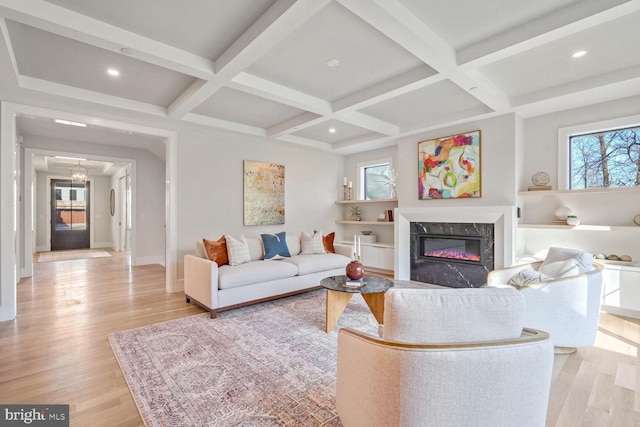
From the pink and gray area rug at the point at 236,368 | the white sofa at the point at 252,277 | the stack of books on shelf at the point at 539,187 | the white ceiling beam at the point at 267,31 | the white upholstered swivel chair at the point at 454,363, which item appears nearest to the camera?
the white upholstered swivel chair at the point at 454,363

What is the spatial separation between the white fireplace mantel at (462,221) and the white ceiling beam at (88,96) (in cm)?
414

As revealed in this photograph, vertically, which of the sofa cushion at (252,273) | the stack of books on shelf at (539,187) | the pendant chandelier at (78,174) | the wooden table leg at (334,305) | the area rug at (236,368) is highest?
the pendant chandelier at (78,174)

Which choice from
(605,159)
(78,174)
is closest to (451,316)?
(605,159)

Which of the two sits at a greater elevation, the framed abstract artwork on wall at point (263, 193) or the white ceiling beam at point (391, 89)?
the white ceiling beam at point (391, 89)

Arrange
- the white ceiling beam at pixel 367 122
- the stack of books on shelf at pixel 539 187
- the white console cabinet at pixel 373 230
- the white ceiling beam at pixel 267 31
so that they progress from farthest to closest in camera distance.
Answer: the white console cabinet at pixel 373 230
the white ceiling beam at pixel 367 122
the stack of books on shelf at pixel 539 187
the white ceiling beam at pixel 267 31

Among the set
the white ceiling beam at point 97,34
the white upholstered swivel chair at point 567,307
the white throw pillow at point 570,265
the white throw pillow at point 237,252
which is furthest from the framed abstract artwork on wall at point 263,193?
the white throw pillow at point 570,265

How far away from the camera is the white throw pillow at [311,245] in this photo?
16.0 ft

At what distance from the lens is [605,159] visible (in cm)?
385

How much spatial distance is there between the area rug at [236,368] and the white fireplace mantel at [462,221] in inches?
78.0

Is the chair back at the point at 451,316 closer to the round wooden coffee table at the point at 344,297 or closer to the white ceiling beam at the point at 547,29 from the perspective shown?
the round wooden coffee table at the point at 344,297

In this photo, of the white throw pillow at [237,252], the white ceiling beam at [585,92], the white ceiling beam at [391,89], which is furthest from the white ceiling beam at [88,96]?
the white ceiling beam at [585,92]

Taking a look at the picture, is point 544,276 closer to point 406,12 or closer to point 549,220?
point 549,220

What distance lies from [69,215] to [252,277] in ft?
30.5

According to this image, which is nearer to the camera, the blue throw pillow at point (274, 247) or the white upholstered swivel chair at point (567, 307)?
the white upholstered swivel chair at point (567, 307)
